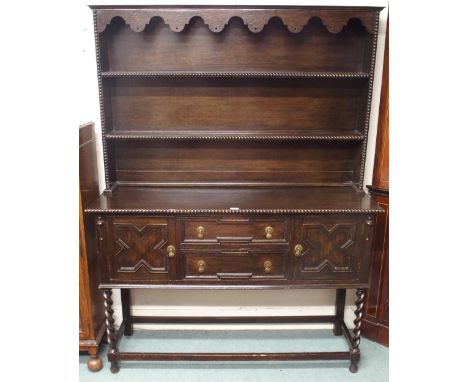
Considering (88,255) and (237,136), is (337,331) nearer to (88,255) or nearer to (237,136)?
(237,136)

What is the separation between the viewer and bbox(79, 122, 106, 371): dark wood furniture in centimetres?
189

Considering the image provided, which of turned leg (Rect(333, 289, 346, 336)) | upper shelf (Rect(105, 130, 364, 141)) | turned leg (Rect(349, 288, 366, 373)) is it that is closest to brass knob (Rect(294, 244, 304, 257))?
turned leg (Rect(349, 288, 366, 373))

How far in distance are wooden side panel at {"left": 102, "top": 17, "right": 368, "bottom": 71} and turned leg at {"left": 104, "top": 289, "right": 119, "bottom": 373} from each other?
1151mm

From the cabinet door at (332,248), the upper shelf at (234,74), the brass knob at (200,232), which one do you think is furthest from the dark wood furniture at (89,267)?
the cabinet door at (332,248)

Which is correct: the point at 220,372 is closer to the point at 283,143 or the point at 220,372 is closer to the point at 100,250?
the point at 100,250

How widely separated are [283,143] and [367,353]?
1249mm

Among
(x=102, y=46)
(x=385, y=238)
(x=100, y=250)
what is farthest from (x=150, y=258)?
(x=385, y=238)

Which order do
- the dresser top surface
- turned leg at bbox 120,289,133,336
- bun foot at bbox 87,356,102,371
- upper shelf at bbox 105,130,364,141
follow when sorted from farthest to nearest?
turned leg at bbox 120,289,133,336 → bun foot at bbox 87,356,102,371 → upper shelf at bbox 105,130,364,141 → the dresser top surface

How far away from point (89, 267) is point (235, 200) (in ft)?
2.73

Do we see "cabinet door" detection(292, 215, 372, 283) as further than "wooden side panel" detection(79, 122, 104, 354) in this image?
No

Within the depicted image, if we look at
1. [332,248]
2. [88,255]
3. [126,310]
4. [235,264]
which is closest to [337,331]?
[332,248]

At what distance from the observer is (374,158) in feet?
6.82

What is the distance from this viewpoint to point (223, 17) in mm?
1742

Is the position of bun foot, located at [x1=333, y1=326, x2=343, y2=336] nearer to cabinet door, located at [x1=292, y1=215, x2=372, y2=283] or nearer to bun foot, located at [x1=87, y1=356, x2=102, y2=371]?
cabinet door, located at [x1=292, y1=215, x2=372, y2=283]
